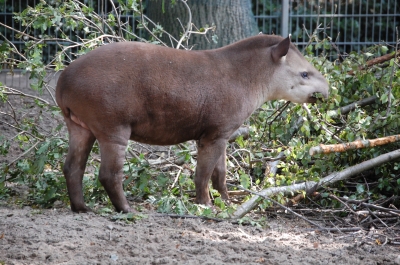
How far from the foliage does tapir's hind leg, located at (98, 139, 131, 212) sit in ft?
0.49

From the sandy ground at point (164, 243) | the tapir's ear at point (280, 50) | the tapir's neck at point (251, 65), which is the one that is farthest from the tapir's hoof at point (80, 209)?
the tapir's ear at point (280, 50)

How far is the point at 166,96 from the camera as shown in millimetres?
5945

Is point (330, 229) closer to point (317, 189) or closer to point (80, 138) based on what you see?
point (317, 189)

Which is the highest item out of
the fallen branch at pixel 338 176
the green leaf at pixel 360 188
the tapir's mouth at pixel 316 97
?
the tapir's mouth at pixel 316 97

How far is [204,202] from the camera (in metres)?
6.48

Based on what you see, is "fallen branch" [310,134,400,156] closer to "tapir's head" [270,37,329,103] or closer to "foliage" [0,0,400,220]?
"foliage" [0,0,400,220]

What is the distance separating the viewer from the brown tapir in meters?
5.69

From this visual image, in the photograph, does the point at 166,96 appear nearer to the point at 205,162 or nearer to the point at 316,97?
the point at 205,162

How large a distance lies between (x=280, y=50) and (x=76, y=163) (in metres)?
2.28

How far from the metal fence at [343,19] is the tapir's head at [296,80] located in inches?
253

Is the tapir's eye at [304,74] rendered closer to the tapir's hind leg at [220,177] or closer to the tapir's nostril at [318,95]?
the tapir's nostril at [318,95]

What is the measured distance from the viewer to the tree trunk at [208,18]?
36.8 ft

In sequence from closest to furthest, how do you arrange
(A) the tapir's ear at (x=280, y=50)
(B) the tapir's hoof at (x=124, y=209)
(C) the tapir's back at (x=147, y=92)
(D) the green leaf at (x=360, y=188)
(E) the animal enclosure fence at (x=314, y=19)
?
1. (C) the tapir's back at (x=147, y=92)
2. (B) the tapir's hoof at (x=124, y=209)
3. (A) the tapir's ear at (x=280, y=50)
4. (D) the green leaf at (x=360, y=188)
5. (E) the animal enclosure fence at (x=314, y=19)

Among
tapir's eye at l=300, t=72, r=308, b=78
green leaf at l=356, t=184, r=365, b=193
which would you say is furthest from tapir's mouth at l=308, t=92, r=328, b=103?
green leaf at l=356, t=184, r=365, b=193
